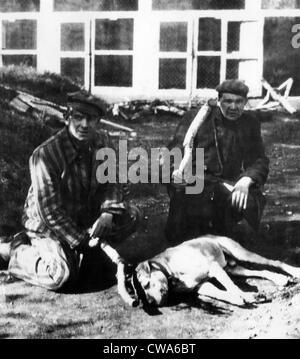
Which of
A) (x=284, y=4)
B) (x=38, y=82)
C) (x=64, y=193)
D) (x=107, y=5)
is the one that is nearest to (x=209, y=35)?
(x=284, y=4)

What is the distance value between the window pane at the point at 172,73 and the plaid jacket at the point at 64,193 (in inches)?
35.9

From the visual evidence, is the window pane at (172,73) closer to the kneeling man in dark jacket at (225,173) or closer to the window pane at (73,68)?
the kneeling man in dark jacket at (225,173)

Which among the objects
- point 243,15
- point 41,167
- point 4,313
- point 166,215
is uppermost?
point 243,15

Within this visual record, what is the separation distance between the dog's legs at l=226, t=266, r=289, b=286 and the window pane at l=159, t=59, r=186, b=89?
72.7 inches

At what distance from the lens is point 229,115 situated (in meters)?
6.60

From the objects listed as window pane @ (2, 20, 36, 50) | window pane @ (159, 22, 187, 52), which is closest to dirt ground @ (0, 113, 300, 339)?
window pane @ (159, 22, 187, 52)

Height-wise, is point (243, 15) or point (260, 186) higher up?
point (243, 15)

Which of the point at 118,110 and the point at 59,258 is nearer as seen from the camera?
the point at 59,258

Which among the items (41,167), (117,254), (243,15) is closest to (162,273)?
(117,254)

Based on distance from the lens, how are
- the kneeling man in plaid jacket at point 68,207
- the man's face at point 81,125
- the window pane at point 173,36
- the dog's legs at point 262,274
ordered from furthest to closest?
the window pane at point 173,36 < the man's face at point 81,125 < the kneeling man in plaid jacket at point 68,207 < the dog's legs at point 262,274

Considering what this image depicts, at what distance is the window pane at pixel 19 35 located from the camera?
Result: 7020 millimetres

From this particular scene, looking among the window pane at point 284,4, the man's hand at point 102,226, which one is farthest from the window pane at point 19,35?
the window pane at point 284,4

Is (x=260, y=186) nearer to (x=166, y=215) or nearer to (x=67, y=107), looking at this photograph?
(x=166, y=215)

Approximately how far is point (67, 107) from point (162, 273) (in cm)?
179
